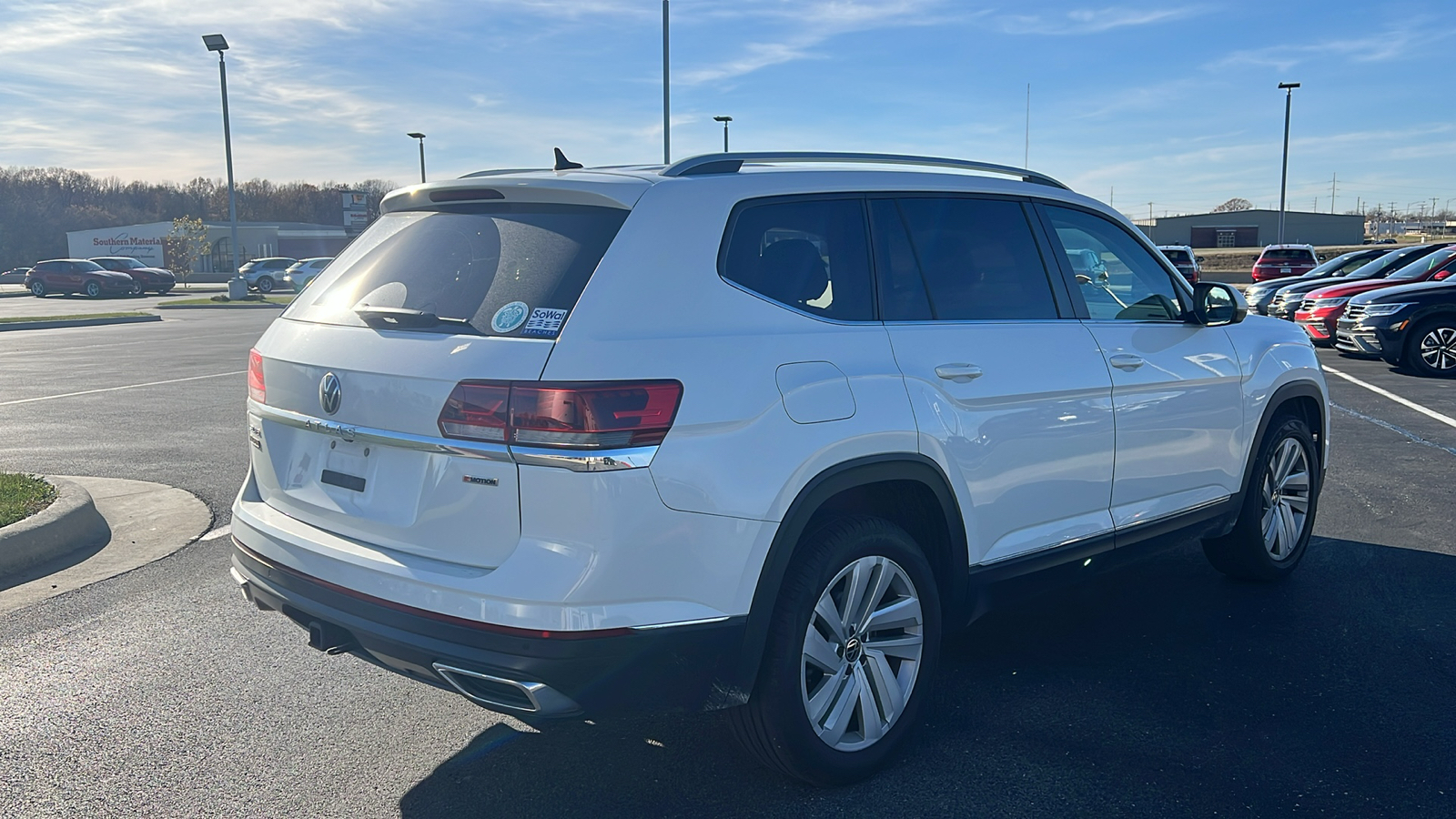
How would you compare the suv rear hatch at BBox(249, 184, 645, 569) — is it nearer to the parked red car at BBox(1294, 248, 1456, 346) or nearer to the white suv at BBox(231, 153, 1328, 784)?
the white suv at BBox(231, 153, 1328, 784)

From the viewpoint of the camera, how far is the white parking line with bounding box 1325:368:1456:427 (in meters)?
10.7

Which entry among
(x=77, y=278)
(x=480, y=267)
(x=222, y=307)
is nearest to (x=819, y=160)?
(x=480, y=267)

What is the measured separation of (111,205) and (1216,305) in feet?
462

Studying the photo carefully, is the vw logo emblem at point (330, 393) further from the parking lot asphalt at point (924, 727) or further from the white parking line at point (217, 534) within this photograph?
the white parking line at point (217, 534)

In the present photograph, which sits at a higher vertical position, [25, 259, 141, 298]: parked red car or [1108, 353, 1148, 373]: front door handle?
[1108, 353, 1148, 373]: front door handle

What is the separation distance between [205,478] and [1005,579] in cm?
586

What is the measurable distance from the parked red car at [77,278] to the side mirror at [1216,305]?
48101 mm

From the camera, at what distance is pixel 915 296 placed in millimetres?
3682

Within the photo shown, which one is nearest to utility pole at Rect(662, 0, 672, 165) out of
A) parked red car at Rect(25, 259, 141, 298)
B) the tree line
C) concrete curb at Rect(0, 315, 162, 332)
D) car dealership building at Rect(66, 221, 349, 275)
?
concrete curb at Rect(0, 315, 162, 332)

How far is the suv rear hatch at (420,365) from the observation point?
9.46 ft

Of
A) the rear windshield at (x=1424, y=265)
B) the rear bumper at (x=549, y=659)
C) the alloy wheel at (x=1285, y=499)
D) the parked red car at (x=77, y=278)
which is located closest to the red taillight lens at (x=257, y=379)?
the rear bumper at (x=549, y=659)

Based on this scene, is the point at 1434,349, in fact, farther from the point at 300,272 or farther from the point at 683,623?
the point at 300,272

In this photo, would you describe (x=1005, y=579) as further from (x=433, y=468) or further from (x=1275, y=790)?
(x=433, y=468)

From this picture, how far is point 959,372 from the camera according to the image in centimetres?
362
